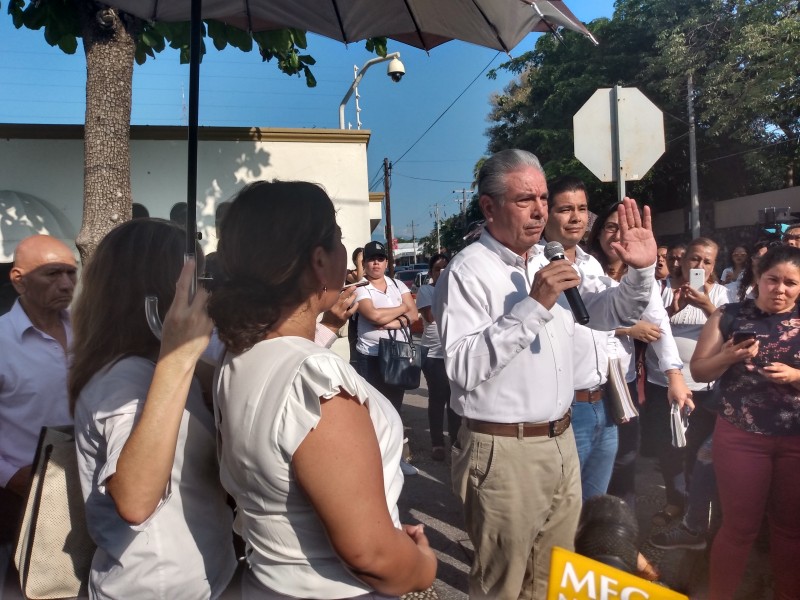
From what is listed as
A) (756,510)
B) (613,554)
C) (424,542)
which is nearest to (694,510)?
(756,510)

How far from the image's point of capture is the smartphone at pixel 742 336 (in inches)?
121

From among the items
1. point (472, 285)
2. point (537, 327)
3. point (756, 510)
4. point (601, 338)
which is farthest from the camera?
point (601, 338)

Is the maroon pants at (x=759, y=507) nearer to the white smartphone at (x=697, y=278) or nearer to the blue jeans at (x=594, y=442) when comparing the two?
the blue jeans at (x=594, y=442)

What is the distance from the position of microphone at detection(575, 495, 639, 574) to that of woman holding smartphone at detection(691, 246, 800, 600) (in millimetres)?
2266

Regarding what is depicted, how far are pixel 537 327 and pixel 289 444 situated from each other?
1231 millimetres

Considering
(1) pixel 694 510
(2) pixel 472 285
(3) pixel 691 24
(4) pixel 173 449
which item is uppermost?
(3) pixel 691 24

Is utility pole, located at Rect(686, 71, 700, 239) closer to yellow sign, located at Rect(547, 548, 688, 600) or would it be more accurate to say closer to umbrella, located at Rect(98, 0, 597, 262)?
umbrella, located at Rect(98, 0, 597, 262)

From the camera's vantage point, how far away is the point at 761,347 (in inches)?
123

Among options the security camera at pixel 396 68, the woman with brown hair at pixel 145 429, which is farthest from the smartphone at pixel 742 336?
the security camera at pixel 396 68

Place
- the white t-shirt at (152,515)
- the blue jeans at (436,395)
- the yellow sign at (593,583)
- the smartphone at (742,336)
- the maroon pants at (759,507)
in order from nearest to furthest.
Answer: the yellow sign at (593,583) < the white t-shirt at (152,515) < the maroon pants at (759,507) < the smartphone at (742,336) < the blue jeans at (436,395)

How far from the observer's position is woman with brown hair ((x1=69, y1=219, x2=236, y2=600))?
1.44m

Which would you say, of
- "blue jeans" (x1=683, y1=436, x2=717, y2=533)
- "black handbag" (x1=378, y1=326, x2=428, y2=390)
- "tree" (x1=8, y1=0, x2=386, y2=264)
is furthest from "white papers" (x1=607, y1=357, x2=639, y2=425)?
"tree" (x1=8, y1=0, x2=386, y2=264)

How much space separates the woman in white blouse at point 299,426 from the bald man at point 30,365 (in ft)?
4.11

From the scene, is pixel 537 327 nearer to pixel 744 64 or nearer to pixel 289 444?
pixel 289 444
